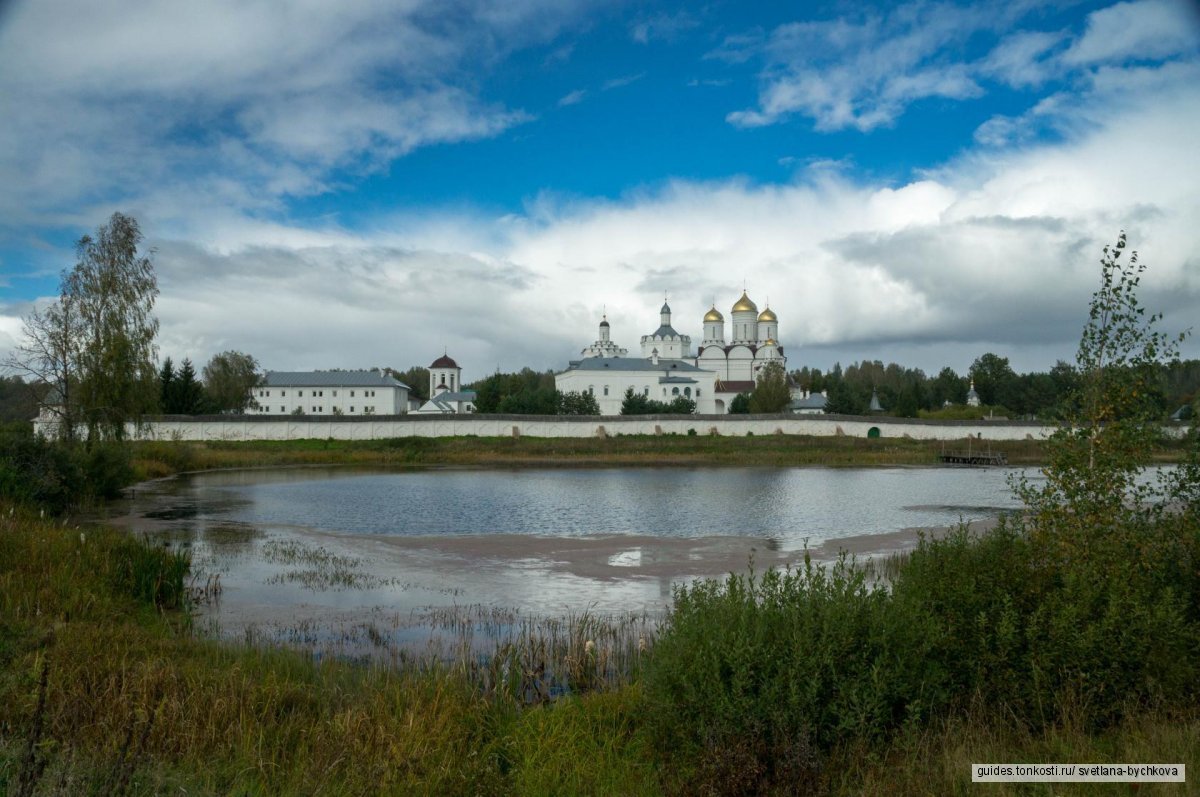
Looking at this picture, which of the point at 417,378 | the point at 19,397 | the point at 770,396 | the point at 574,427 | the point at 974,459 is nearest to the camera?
the point at 19,397

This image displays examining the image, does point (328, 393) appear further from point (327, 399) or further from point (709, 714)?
point (709, 714)

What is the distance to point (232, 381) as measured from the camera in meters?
79.9

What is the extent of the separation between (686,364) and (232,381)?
4586 centimetres

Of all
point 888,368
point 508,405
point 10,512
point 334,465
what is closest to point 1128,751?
point 10,512

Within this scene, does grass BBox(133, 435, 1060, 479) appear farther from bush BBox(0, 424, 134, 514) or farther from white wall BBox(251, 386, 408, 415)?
white wall BBox(251, 386, 408, 415)

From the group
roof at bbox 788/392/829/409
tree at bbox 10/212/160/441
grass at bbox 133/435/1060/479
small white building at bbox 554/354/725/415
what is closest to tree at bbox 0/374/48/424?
tree at bbox 10/212/160/441

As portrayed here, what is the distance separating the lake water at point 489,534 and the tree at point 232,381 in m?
46.5

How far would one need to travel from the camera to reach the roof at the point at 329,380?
88.2 m

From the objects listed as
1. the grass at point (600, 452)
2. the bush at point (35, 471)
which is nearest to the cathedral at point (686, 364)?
the grass at point (600, 452)

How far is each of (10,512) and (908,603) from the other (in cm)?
1299

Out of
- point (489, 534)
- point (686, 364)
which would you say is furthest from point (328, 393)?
point (489, 534)

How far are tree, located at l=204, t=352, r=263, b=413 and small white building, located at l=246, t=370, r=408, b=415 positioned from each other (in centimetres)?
333

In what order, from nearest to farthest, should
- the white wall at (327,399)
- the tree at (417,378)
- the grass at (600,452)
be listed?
1. the grass at (600,452)
2. the white wall at (327,399)
3. the tree at (417,378)

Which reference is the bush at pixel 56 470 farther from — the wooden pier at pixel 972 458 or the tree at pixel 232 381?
the tree at pixel 232 381
